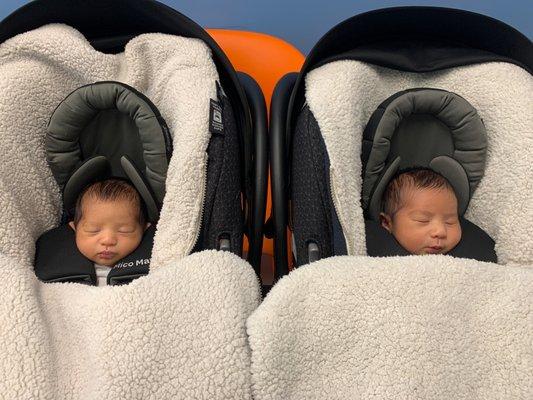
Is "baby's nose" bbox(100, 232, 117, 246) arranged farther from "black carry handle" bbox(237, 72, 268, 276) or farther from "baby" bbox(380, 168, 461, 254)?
"baby" bbox(380, 168, 461, 254)

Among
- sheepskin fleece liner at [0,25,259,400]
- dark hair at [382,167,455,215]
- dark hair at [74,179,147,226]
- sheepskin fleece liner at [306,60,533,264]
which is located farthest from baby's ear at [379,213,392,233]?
dark hair at [74,179,147,226]

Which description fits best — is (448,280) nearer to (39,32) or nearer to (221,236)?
(221,236)

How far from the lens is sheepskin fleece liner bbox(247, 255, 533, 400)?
0.68 metres

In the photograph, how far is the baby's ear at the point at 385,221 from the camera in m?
1.04

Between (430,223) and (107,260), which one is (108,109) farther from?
(430,223)

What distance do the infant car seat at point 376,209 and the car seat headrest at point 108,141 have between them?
0.22m

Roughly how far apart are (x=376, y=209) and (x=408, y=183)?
0.27 ft

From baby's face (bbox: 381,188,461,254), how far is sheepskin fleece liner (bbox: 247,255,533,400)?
217mm

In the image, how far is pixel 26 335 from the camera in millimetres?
675

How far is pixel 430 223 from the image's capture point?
3.18 ft

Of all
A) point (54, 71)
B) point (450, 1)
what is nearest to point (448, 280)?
point (54, 71)

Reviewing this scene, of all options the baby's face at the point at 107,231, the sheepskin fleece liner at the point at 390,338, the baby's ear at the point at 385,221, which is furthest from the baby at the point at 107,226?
the baby's ear at the point at 385,221

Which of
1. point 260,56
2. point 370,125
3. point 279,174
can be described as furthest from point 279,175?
point 260,56

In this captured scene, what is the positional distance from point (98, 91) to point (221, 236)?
1.17 feet
